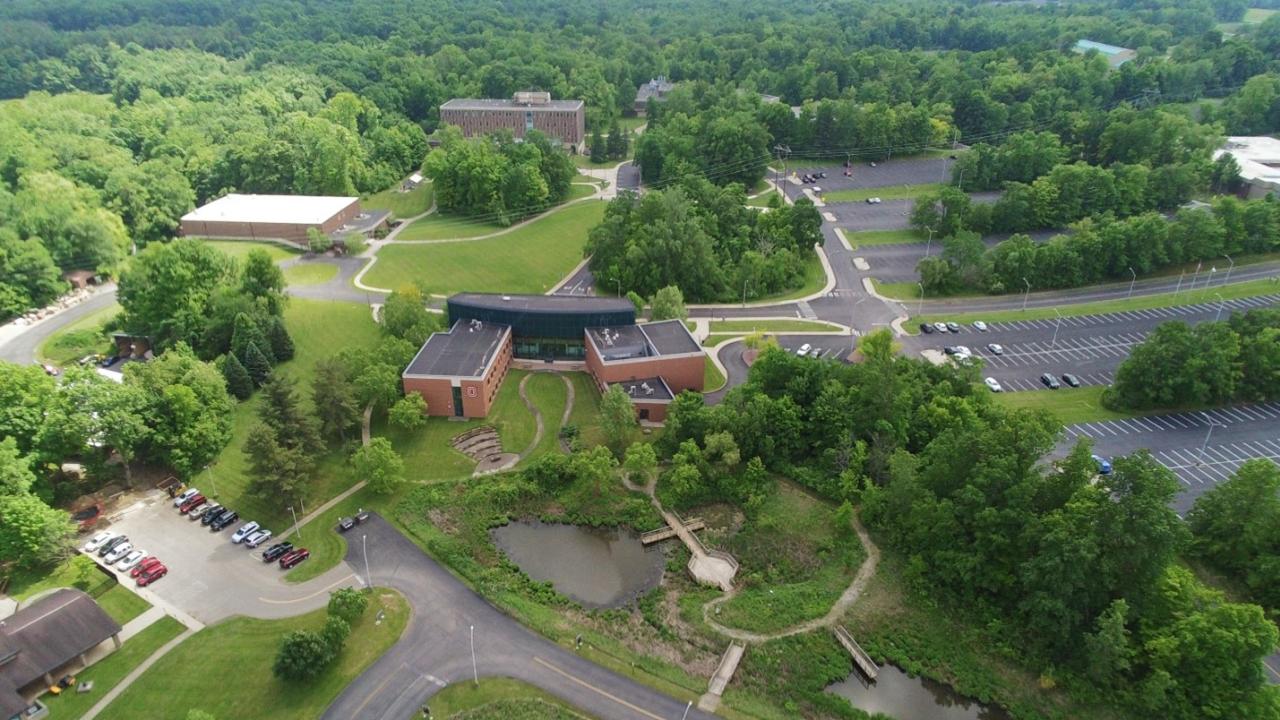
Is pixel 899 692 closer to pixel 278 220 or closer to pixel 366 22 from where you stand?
pixel 278 220

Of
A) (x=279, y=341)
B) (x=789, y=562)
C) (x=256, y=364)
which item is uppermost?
(x=279, y=341)

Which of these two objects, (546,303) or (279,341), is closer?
(279,341)

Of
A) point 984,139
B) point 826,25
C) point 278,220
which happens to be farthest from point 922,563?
point 826,25

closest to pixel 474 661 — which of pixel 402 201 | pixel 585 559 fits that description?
pixel 585 559

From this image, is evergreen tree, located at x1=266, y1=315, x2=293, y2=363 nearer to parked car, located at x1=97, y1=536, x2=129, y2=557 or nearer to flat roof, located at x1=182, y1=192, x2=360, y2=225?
parked car, located at x1=97, y1=536, x2=129, y2=557

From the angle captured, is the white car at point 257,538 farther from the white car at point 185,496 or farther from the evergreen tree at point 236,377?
the evergreen tree at point 236,377

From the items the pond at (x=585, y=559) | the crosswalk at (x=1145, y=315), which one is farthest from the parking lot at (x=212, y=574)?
the crosswalk at (x=1145, y=315)

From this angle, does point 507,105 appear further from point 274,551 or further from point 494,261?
point 274,551
